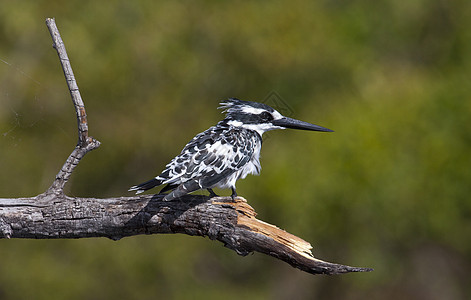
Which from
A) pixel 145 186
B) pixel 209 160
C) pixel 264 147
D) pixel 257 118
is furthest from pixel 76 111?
pixel 264 147

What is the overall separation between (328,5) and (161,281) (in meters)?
5.79

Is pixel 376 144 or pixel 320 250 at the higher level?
pixel 376 144

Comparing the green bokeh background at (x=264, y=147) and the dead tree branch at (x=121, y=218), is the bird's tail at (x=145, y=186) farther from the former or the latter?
the green bokeh background at (x=264, y=147)

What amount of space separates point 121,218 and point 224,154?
766 mm

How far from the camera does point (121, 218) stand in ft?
9.68

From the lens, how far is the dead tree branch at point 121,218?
2848 millimetres

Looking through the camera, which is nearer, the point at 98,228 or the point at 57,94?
the point at 98,228

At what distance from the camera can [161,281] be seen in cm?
848

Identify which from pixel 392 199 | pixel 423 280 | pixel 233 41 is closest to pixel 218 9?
pixel 233 41

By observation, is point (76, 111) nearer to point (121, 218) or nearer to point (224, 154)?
point (121, 218)

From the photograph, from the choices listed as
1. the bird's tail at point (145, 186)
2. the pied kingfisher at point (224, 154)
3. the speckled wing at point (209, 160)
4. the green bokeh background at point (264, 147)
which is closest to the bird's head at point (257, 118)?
the pied kingfisher at point (224, 154)

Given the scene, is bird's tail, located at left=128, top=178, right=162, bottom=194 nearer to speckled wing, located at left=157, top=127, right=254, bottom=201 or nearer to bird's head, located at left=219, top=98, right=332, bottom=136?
speckled wing, located at left=157, top=127, right=254, bottom=201

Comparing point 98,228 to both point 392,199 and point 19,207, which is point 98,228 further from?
point 392,199

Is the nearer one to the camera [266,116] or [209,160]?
[209,160]
